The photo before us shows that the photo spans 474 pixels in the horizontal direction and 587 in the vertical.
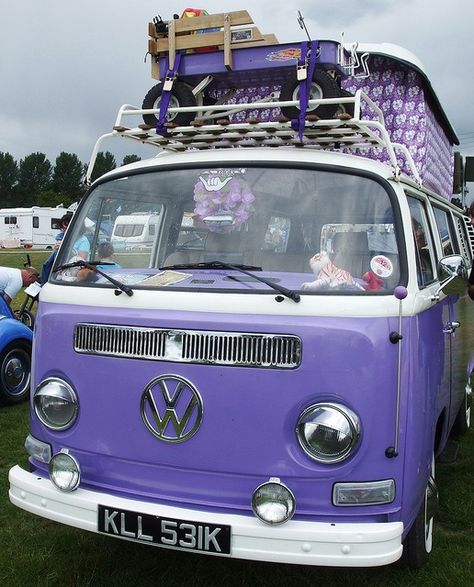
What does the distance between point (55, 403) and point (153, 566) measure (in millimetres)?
1074

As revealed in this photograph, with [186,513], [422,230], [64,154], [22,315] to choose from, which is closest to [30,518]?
[186,513]

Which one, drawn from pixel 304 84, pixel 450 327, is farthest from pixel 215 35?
pixel 450 327

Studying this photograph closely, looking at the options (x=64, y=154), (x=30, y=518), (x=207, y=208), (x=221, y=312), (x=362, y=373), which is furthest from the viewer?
(x=64, y=154)

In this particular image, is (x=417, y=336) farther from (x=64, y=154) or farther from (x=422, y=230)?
(x=64, y=154)

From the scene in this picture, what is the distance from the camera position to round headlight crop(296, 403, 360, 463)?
2.60 metres

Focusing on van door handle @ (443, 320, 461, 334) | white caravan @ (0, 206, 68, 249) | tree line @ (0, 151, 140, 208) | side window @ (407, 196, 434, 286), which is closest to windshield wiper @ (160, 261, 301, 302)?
side window @ (407, 196, 434, 286)

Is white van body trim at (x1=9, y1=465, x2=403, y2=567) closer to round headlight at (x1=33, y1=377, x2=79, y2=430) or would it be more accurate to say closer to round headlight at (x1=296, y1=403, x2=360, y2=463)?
round headlight at (x1=296, y1=403, x2=360, y2=463)

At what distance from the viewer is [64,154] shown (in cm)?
9344

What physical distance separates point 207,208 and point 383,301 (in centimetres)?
116

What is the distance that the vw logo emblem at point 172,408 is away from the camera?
2758mm

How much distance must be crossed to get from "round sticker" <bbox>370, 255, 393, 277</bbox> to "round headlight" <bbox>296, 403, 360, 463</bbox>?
680 millimetres

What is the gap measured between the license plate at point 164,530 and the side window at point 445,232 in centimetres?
241

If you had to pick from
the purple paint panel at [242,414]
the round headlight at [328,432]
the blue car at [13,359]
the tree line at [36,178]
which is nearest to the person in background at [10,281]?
the blue car at [13,359]

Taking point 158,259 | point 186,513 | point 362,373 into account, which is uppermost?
point 158,259
